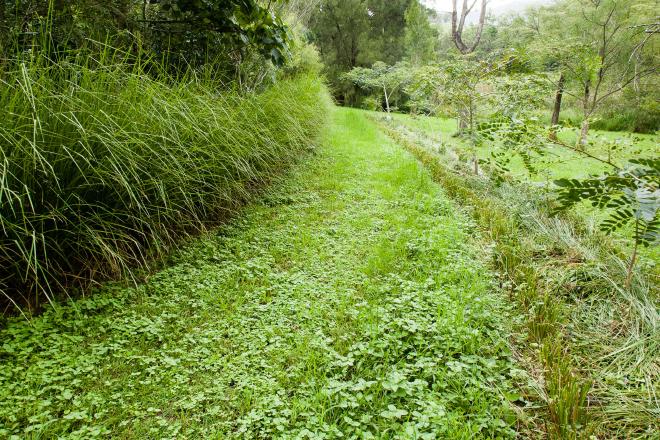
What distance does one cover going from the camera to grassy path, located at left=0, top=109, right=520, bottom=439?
128 cm

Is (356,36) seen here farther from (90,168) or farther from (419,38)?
(90,168)

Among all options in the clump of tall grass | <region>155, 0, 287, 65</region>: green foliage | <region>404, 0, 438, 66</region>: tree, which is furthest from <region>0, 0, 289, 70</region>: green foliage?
<region>404, 0, 438, 66</region>: tree

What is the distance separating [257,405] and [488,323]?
117 cm

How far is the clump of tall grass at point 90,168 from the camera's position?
1653 mm

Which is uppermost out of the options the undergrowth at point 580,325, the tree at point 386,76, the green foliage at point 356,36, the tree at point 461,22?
the green foliage at point 356,36

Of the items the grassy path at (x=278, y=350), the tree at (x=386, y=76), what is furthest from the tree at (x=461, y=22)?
the grassy path at (x=278, y=350)

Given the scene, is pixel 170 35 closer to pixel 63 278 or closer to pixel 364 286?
pixel 63 278

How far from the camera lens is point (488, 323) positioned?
1.81 meters

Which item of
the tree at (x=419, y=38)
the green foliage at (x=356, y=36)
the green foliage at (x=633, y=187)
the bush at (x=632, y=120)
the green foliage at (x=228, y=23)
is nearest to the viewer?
the green foliage at (x=633, y=187)

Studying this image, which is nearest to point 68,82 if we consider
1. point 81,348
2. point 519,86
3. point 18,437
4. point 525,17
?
point 81,348

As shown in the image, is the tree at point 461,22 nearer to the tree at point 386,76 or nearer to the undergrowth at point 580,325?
the tree at point 386,76

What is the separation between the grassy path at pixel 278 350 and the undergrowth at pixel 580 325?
0.49 ft

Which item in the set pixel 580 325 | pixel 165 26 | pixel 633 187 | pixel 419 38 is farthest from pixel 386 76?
pixel 633 187

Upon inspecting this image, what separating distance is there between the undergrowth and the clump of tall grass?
1.96m
